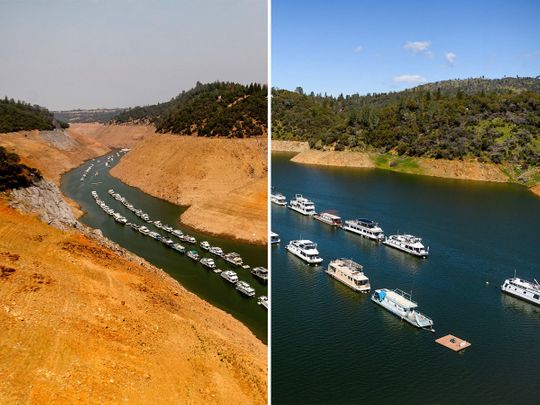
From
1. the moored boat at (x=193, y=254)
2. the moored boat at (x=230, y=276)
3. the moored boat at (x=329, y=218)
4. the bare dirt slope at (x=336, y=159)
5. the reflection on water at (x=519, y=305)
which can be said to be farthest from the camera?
the bare dirt slope at (x=336, y=159)

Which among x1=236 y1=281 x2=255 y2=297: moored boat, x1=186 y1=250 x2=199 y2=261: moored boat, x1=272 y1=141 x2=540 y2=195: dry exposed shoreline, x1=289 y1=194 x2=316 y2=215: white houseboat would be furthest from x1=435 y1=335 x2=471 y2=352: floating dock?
x1=272 y1=141 x2=540 y2=195: dry exposed shoreline

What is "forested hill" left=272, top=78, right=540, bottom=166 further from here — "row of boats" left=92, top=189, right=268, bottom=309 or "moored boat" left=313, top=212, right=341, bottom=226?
"row of boats" left=92, top=189, right=268, bottom=309

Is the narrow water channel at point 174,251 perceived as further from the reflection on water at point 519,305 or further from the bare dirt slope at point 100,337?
the reflection on water at point 519,305

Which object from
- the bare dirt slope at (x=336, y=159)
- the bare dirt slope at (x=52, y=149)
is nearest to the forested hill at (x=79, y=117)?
the bare dirt slope at (x=52, y=149)

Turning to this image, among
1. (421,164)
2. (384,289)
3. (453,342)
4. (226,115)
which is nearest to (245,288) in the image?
(384,289)

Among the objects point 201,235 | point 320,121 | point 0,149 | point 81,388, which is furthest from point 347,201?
point 320,121

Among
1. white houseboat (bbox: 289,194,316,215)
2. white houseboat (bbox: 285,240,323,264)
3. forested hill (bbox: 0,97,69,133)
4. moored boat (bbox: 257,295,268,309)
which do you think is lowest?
moored boat (bbox: 257,295,268,309)

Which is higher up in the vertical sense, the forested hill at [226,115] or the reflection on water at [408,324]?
the forested hill at [226,115]

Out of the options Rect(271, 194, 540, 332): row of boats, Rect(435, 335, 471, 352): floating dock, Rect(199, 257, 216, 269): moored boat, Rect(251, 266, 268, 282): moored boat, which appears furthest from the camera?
Rect(199, 257, 216, 269): moored boat
